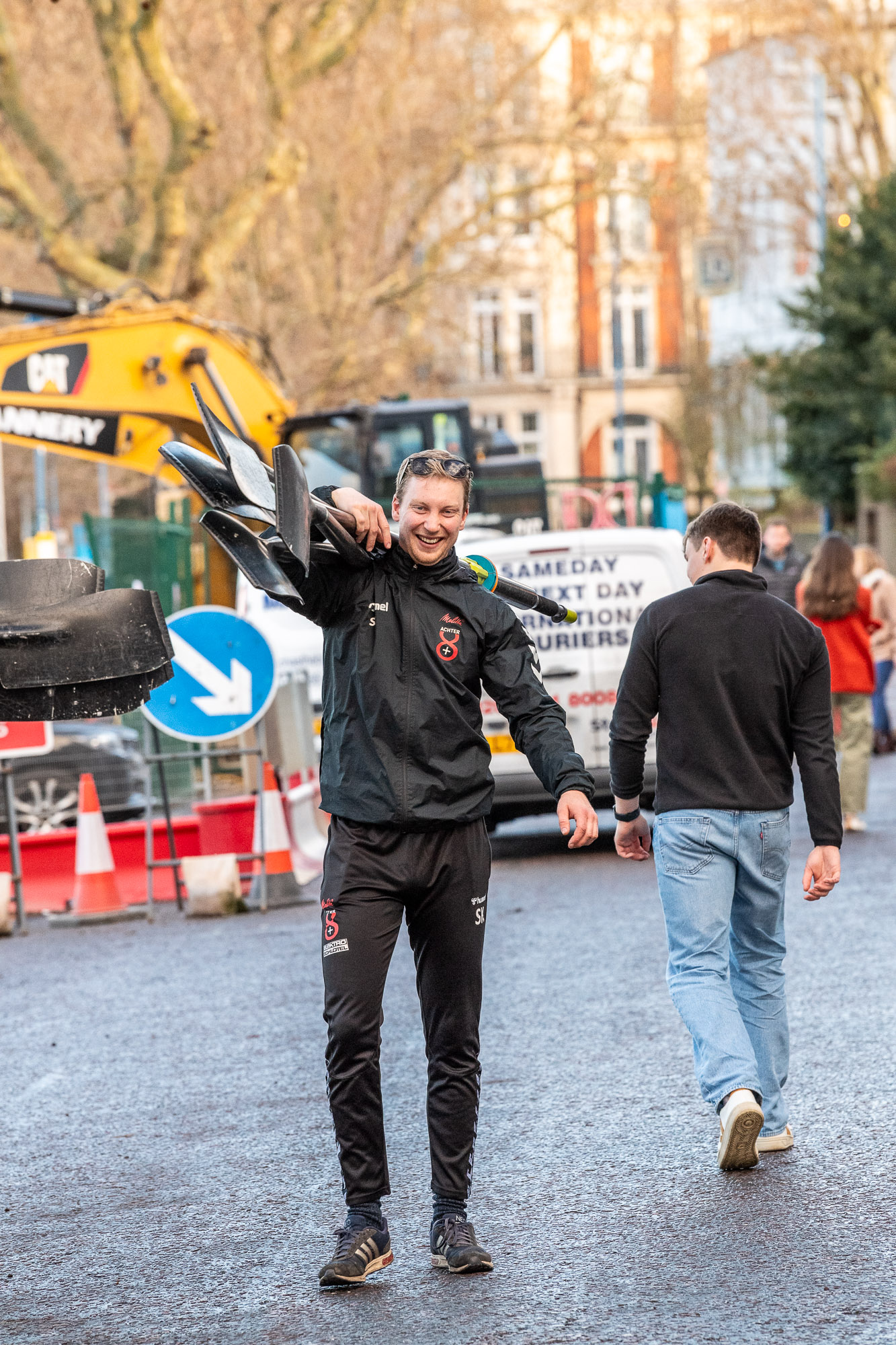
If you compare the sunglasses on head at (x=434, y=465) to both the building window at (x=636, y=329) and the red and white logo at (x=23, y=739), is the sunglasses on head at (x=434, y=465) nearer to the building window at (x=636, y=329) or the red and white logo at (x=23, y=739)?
the red and white logo at (x=23, y=739)

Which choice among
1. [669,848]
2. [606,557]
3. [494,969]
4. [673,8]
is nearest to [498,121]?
[673,8]

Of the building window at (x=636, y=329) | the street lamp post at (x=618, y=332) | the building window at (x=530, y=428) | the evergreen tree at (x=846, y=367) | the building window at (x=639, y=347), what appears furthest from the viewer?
the building window at (x=639, y=347)

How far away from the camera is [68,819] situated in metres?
13.6

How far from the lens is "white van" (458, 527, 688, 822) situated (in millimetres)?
11539

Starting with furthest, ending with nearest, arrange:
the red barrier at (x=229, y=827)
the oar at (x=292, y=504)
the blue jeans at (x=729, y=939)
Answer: the red barrier at (x=229, y=827) < the blue jeans at (x=729, y=939) < the oar at (x=292, y=504)

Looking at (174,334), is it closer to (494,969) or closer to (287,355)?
(494,969)

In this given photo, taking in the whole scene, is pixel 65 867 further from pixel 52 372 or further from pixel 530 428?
pixel 530 428

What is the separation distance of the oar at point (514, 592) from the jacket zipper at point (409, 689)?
11.9 inches

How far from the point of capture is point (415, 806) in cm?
455

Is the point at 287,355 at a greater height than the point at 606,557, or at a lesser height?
greater

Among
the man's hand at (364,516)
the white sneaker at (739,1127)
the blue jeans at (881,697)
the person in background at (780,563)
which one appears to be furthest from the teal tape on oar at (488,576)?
the person in background at (780,563)

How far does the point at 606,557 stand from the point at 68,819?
4517mm

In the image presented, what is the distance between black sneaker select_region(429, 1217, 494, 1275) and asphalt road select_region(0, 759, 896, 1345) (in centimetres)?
4

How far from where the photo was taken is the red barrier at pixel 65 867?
11180mm
